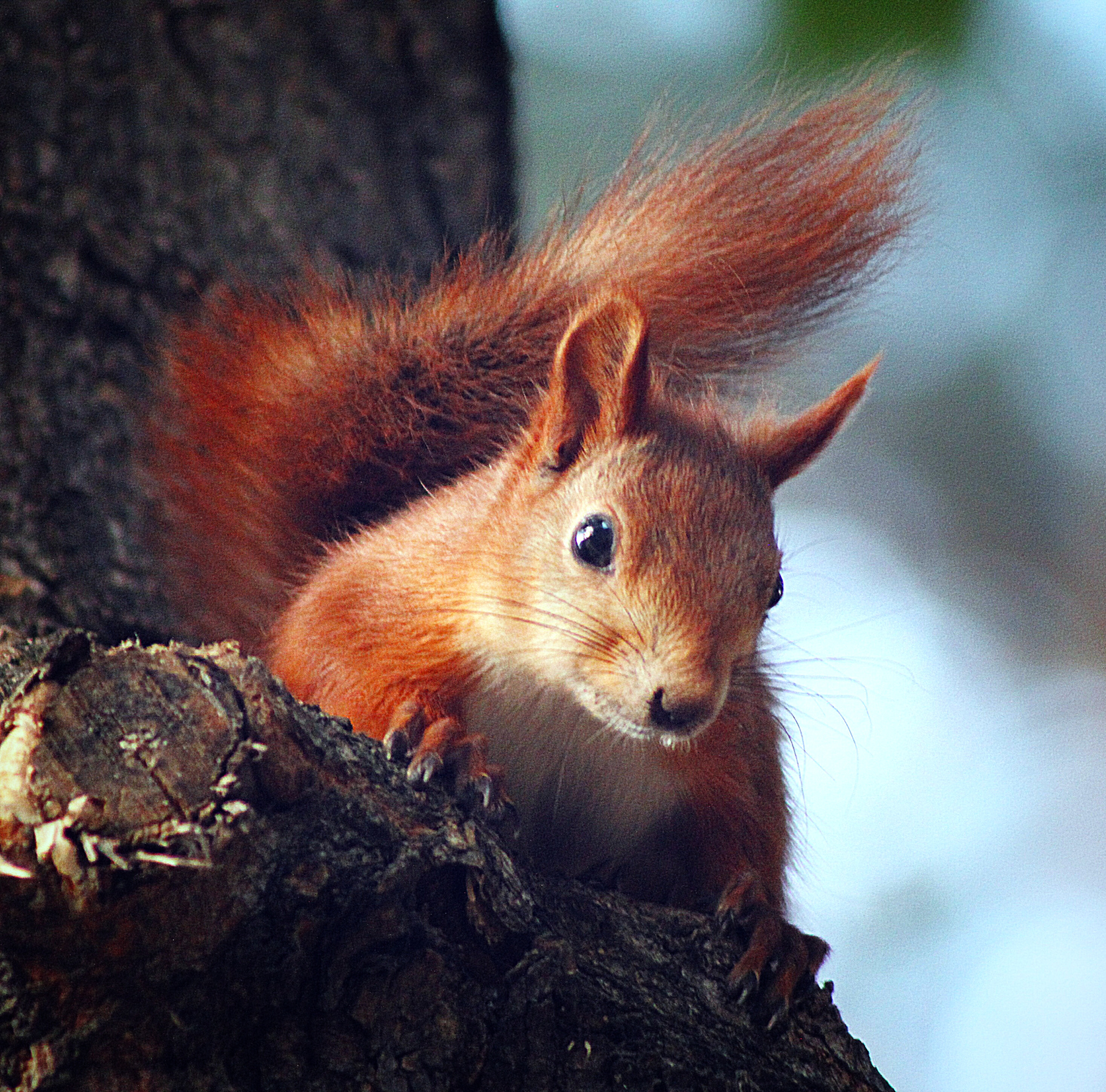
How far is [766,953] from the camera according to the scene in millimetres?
1402

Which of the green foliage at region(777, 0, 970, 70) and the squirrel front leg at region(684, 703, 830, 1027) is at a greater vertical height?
the green foliage at region(777, 0, 970, 70)

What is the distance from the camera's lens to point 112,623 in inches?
72.8

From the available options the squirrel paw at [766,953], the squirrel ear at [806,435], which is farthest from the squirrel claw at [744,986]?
the squirrel ear at [806,435]

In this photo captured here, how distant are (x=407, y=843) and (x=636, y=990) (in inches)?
10.9

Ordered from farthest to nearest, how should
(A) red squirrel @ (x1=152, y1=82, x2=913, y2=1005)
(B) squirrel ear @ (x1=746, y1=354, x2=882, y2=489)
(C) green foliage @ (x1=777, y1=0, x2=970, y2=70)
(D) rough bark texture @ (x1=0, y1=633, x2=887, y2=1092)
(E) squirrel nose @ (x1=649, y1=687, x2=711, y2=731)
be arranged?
1. (C) green foliage @ (x1=777, y1=0, x2=970, y2=70)
2. (B) squirrel ear @ (x1=746, y1=354, x2=882, y2=489)
3. (A) red squirrel @ (x1=152, y1=82, x2=913, y2=1005)
4. (E) squirrel nose @ (x1=649, y1=687, x2=711, y2=731)
5. (D) rough bark texture @ (x1=0, y1=633, x2=887, y2=1092)

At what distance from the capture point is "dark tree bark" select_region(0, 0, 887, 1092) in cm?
93

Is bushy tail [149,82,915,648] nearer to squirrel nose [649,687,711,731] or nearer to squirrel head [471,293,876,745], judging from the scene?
squirrel head [471,293,876,745]

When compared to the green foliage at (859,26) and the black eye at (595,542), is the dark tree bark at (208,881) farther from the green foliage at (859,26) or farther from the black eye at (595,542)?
the green foliage at (859,26)

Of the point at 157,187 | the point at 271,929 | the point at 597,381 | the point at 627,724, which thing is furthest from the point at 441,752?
the point at 157,187

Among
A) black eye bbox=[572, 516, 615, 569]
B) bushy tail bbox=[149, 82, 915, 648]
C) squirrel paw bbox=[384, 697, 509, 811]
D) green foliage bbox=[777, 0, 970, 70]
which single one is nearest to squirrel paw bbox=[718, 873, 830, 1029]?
squirrel paw bbox=[384, 697, 509, 811]

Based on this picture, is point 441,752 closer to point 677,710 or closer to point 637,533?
point 677,710

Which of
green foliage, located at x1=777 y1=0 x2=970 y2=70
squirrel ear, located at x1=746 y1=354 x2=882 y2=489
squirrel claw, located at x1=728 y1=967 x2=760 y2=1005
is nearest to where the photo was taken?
squirrel claw, located at x1=728 y1=967 x2=760 y2=1005

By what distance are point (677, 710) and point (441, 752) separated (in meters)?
0.28

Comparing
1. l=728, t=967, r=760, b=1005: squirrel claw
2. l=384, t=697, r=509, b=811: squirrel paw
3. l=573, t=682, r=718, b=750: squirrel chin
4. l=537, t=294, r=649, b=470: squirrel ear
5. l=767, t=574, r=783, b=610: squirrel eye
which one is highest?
l=537, t=294, r=649, b=470: squirrel ear
